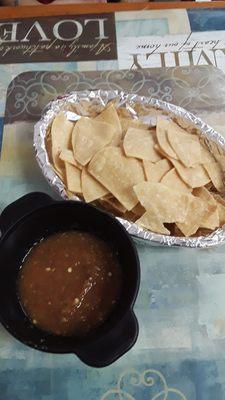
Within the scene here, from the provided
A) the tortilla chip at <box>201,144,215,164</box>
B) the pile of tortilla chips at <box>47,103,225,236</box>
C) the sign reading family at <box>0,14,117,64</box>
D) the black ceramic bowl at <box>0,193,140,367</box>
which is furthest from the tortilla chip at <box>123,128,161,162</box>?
the sign reading family at <box>0,14,117,64</box>

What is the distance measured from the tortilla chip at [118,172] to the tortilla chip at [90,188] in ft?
0.04

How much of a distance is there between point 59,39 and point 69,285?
78 cm

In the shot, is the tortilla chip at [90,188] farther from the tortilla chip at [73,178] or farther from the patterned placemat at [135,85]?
the patterned placemat at [135,85]

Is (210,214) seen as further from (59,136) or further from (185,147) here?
(59,136)

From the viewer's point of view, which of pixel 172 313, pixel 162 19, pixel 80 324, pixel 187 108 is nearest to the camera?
pixel 80 324

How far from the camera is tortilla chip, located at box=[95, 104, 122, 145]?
40.5 inches

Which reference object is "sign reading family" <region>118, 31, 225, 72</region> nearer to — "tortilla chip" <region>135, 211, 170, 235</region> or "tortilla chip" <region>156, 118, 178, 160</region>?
"tortilla chip" <region>156, 118, 178, 160</region>

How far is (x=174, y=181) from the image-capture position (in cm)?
97

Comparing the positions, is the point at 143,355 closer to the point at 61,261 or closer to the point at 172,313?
the point at 172,313

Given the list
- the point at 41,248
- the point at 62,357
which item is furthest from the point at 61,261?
the point at 62,357

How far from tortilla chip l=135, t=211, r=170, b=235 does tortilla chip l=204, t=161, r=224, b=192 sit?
180mm

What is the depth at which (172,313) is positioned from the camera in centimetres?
89

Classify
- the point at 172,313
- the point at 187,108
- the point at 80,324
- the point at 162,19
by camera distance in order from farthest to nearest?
the point at 162,19
the point at 187,108
the point at 172,313
the point at 80,324

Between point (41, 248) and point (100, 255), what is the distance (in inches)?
4.4
